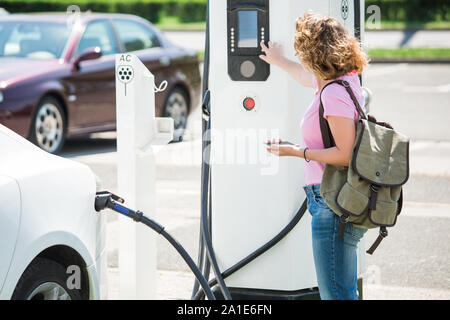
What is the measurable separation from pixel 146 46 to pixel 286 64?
8.07 m

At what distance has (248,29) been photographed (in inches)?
192

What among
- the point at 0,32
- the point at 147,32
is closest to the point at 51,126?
the point at 0,32

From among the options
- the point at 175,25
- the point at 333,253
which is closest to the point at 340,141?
the point at 333,253

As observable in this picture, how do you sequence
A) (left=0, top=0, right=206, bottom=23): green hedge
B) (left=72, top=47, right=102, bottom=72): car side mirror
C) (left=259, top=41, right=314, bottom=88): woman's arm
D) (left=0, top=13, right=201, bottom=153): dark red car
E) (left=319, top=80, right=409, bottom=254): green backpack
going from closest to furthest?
(left=319, top=80, right=409, bottom=254): green backpack
(left=259, top=41, right=314, bottom=88): woman's arm
(left=0, top=13, right=201, bottom=153): dark red car
(left=72, top=47, right=102, bottom=72): car side mirror
(left=0, top=0, right=206, bottom=23): green hedge

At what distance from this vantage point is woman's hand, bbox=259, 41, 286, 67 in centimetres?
472

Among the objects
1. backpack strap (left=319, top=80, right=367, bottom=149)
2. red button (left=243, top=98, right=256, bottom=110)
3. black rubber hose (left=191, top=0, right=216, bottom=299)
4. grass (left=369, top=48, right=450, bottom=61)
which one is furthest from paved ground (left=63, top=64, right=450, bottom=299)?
grass (left=369, top=48, right=450, bottom=61)

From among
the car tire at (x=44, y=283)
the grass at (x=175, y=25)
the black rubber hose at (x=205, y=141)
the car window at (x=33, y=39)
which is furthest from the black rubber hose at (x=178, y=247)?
the grass at (x=175, y=25)

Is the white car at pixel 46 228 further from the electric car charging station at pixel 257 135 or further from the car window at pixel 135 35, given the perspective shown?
the car window at pixel 135 35

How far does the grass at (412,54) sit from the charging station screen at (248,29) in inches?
717

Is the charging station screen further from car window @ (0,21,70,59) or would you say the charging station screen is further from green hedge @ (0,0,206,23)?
green hedge @ (0,0,206,23)

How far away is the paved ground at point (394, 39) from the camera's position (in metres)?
27.8

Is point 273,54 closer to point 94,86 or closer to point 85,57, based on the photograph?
point 85,57

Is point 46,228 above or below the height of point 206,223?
above

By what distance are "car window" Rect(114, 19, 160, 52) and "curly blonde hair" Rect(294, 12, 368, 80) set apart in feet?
27.6
